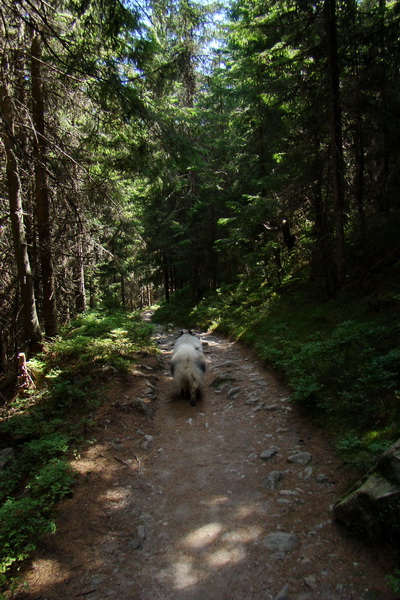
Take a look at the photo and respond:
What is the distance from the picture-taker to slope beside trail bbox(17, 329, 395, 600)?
3.19 m

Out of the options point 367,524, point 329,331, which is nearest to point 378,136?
point 329,331

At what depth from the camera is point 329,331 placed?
8.99 m

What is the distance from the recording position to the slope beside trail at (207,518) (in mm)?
3191

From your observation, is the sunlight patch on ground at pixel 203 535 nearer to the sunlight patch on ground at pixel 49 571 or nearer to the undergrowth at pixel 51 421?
the sunlight patch on ground at pixel 49 571

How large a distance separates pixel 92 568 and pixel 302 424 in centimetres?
397

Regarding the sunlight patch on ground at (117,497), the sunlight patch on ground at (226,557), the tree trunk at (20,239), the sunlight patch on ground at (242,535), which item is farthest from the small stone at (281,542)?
the tree trunk at (20,239)

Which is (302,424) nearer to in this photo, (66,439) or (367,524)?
(367,524)

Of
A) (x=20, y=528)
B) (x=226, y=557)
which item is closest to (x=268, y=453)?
(x=226, y=557)

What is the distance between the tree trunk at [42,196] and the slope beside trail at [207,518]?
15.4 feet

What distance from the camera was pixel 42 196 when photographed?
9.68 meters

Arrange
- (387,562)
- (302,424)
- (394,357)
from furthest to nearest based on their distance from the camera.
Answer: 1. (302,424)
2. (394,357)
3. (387,562)

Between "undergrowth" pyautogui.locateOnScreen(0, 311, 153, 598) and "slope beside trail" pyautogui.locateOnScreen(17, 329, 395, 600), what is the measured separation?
25cm

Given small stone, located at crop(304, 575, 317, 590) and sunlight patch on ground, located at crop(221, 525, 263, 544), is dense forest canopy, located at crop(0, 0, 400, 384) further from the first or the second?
small stone, located at crop(304, 575, 317, 590)

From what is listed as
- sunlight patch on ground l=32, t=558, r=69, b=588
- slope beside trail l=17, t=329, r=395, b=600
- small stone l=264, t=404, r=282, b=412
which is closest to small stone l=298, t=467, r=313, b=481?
slope beside trail l=17, t=329, r=395, b=600
